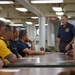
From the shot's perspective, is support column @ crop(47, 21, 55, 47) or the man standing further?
support column @ crop(47, 21, 55, 47)

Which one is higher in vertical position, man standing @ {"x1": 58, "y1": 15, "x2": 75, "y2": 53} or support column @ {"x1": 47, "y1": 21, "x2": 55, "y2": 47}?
man standing @ {"x1": 58, "y1": 15, "x2": 75, "y2": 53}

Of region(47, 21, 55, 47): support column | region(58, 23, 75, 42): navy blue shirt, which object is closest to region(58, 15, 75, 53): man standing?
region(58, 23, 75, 42): navy blue shirt

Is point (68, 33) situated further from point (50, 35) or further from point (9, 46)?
point (50, 35)

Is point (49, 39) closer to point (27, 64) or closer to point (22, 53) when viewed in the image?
point (22, 53)

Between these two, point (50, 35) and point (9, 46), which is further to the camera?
point (50, 35)

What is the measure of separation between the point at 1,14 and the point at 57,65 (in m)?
10.3

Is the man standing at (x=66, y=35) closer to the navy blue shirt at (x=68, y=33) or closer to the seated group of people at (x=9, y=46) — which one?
the navy blue shirt at (x=68, y=33)

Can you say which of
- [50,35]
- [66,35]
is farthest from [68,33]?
[50,35]

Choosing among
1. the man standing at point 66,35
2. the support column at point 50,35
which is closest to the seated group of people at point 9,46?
the man standing at point 66,35

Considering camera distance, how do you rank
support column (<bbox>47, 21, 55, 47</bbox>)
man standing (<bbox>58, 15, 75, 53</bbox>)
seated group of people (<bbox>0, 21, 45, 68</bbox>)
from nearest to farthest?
seated group of people (<bbox>0, 21, 45, 68</bbox>) → man standing (<bbox>58, 15, 75, 53</bbox>) → support column (<bbox>47, 21, 55, 47</bbox>)

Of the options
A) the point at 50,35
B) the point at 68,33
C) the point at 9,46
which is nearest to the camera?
the point at 9,46

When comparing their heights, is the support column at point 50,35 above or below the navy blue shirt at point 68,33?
below

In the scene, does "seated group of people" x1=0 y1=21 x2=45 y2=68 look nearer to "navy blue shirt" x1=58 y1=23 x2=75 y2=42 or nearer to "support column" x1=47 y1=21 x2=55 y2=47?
"navy blue shirt" x1=58 y1=23 x2=75 y2=42

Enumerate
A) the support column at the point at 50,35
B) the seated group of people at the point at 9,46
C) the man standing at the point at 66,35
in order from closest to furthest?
the seated group of people at the point at 9,46 → the man standing at the point at 66,35 → the support column at the point at 50,35
